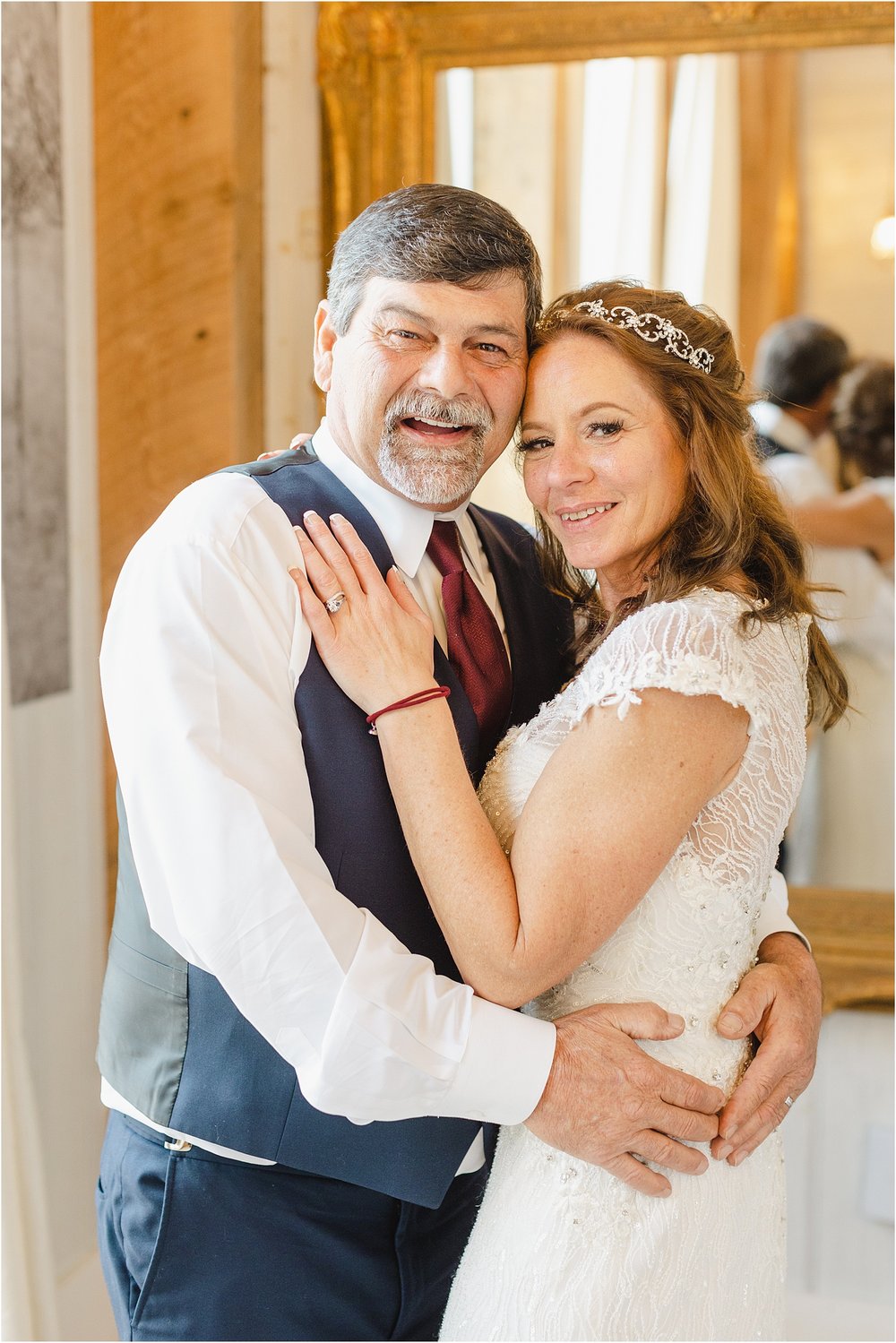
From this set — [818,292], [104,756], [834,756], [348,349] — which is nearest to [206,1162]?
[348,349]

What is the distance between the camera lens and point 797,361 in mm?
2531

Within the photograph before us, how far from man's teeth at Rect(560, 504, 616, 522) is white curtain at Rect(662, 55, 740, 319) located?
4.10ft

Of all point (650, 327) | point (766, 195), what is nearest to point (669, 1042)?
point (650, 327)

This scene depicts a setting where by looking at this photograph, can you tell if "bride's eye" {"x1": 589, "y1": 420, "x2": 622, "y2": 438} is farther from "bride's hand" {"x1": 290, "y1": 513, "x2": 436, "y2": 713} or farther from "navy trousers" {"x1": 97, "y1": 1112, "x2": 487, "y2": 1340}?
"navy trousers" {"x1": 97, "y1": 1112, "x2": 487, "y2": 1340}

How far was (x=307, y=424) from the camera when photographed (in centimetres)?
275

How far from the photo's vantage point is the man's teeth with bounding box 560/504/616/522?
147 centimetres

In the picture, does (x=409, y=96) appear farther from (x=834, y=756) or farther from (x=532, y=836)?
(x=532, y=836)

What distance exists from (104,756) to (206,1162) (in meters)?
1.25

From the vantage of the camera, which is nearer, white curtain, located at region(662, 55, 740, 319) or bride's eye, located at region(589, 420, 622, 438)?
bride's eye, located at region(589, 420, 622, 438)

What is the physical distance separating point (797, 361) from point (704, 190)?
408 mm

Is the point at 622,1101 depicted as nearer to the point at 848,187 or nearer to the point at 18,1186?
the point at 18,1186

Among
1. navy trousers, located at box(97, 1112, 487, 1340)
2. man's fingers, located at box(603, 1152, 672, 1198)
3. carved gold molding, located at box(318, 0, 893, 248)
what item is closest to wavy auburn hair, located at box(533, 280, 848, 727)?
man's fingers, located at box(603, 1152, 672, 1198)

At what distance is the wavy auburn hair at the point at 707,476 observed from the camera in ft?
4.73

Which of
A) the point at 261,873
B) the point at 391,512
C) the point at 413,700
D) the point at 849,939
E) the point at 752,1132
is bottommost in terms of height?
the point at 849,939
